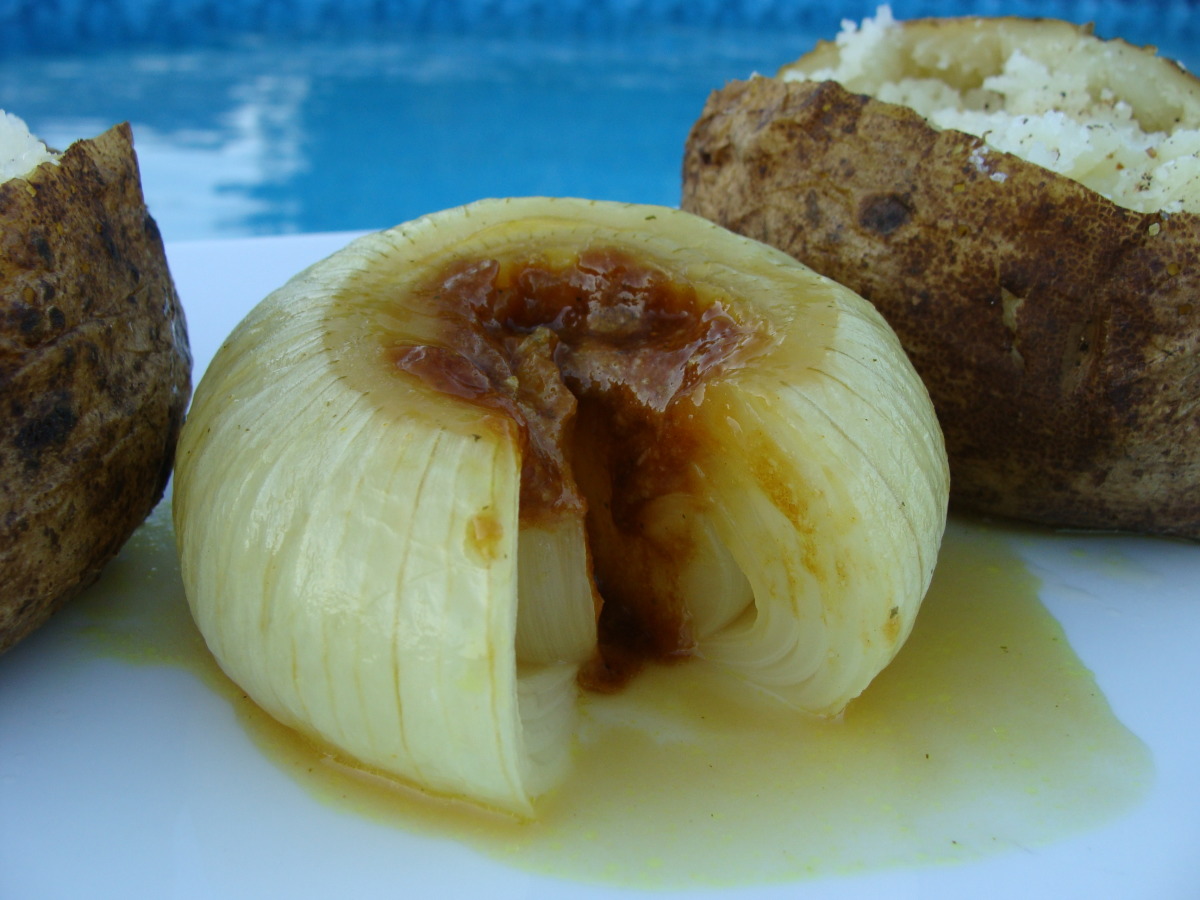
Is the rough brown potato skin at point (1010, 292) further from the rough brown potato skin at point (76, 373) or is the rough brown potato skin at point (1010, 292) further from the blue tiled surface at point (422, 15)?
the blue tiled surface at point (422, 15)

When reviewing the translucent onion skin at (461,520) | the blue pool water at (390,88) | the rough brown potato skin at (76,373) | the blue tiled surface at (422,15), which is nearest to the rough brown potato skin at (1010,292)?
the translucent onion skin at (461,520)

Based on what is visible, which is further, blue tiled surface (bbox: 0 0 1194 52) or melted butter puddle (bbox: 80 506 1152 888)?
blue tiled surface (bbox: 0 0 1194 52)

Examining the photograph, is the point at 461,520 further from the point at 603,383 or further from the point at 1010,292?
the point at 1010,292

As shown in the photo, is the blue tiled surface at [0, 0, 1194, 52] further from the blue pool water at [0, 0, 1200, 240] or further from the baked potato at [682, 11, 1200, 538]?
the baked potato at [682, 11, 1200, 538]

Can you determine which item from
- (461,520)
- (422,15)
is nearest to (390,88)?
(422,15)

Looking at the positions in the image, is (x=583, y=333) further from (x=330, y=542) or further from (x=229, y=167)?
(x=229, y=167)

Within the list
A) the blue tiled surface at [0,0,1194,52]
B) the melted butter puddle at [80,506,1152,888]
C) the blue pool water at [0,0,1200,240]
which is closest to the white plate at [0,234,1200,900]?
the melted butter puddle at [80,506,1152,888]
